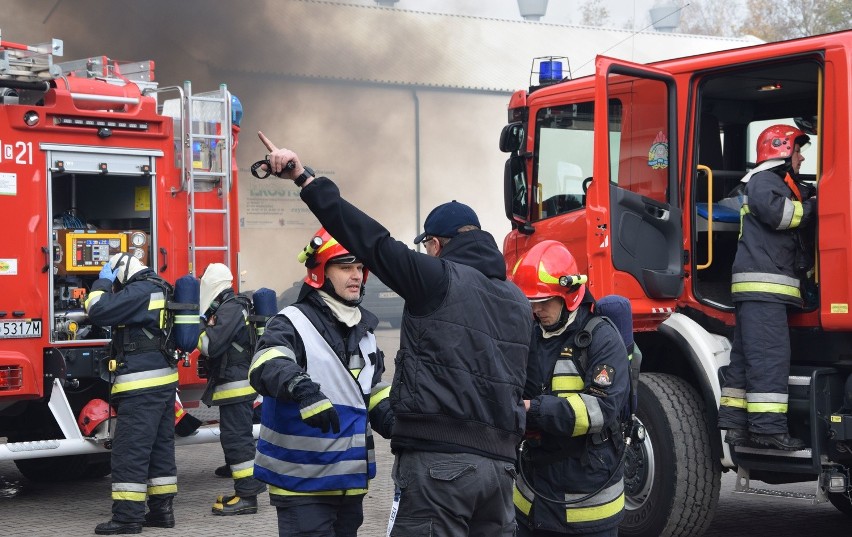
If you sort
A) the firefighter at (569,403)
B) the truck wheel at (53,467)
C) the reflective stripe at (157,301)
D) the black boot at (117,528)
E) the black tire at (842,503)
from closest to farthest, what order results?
the firefighter at (569,403) < the black boot at (117,528) < the reflective stripe at (157,301) < the black tire at (842,503) < the truck wheel at (53,467)

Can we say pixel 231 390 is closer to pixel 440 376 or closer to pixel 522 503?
pixel 522 503

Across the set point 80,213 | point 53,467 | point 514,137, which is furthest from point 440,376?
point 53,467

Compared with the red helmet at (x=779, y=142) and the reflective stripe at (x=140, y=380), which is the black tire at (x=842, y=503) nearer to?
the red helmet at (x=779, y=142)

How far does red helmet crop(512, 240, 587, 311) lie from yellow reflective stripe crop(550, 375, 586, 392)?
0.85 ft

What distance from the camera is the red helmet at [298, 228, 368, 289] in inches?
166

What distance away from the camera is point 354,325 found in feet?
14.0

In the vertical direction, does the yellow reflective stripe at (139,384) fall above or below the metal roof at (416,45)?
below

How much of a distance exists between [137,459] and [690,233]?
3.58 m

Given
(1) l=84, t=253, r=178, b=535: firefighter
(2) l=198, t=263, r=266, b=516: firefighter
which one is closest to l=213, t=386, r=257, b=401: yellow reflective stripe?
(2) l=198, t=263, r=266, b=516: firefighter

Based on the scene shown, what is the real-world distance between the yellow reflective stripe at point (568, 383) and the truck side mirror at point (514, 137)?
337cm

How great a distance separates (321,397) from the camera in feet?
12.7

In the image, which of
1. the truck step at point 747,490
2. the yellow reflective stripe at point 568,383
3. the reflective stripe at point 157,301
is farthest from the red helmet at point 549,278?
the reflective stripe at point 157,301

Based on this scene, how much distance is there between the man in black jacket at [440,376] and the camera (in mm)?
3457

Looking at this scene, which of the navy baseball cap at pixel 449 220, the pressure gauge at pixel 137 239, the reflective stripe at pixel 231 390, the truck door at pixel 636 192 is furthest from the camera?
the pressure gauge at pixel 137 239
